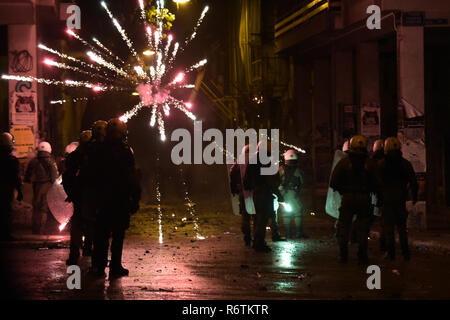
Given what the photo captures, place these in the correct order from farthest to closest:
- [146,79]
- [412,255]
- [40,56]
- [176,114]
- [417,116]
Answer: [176,114], [146,79], [40,56], [417,116], [412,255]

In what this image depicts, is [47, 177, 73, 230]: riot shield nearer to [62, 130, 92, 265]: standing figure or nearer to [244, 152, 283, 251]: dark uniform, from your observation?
[62, 130, 92, 265]: standing figure

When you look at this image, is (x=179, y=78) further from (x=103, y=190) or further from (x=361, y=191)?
(x=103, y=190)

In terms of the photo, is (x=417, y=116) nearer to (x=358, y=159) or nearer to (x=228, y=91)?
(x=358, y=159)

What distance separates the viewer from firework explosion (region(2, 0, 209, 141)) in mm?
31500

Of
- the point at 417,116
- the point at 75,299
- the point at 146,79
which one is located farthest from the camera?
the point at 146,79

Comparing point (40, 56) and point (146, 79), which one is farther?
point (146, 79)

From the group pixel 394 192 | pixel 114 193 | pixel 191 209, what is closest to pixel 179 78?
pixel 191 209

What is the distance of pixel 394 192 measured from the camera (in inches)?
543

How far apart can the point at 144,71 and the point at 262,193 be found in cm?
2248

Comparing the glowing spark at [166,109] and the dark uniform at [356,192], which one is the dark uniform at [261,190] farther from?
the glowing spark at [166,109]

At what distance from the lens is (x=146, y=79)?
3769 cm

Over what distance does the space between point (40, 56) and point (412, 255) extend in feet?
39.1

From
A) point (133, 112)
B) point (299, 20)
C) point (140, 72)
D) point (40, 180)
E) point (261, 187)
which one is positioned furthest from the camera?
point (133, 112)

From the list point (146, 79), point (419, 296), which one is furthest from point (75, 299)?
point (146, 79)
